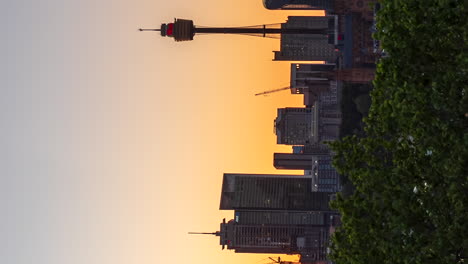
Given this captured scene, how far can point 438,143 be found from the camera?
4125 centimetres

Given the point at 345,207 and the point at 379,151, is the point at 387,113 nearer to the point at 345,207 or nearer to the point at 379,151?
the point at 379,151

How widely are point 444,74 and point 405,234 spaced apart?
28.0 feet

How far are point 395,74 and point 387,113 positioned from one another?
2134 millimetres

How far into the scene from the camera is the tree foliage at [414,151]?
132 ft

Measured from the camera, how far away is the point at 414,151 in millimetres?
43438

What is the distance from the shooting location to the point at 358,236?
43.1m

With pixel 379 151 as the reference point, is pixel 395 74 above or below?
above

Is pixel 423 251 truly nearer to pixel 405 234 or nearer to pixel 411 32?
pixel 405 234

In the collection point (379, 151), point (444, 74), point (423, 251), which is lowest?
point (423, 251)

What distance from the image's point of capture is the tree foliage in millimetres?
40281

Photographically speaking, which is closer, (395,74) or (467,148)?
(467,148)

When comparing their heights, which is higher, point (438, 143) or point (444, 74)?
point (444, 74)

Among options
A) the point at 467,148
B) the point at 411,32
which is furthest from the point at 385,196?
the point at 411,32

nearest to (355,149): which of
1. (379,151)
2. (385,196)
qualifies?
(379,151)
